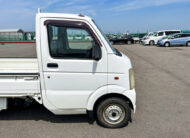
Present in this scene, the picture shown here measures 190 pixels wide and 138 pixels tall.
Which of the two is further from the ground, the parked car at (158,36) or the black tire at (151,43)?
the parked car at (158,36)

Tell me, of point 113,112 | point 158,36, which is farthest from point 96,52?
point 158,36

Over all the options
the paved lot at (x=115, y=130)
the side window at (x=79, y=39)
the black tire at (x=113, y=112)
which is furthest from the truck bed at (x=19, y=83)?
→ the black tire at (x=113, y=112)

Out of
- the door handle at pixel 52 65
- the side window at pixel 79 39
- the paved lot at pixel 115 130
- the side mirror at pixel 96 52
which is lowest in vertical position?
the paved lot at pixel 115 130

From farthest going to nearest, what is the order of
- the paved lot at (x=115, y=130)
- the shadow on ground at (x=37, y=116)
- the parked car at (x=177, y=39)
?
the parked car at (x=177, y=39) < the shadow on ground at (x=37, y=116) < the paved lot at (x=115, y=130)

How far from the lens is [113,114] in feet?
10.0

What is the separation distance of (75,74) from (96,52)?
1.73 feet

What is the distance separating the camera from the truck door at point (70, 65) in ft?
8.77

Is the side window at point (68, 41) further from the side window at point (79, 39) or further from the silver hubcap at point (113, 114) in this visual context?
the silver hubcap at point (113, 114)

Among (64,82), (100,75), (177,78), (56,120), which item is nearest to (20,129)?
(56,120)

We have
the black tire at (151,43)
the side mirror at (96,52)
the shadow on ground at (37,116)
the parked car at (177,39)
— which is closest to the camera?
the side mirror at (96,52)

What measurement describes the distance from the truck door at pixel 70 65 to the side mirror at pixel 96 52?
0.13ft

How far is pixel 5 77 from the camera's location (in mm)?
2820

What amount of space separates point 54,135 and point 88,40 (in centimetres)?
181

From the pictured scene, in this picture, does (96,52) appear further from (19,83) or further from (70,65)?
(19,83)
